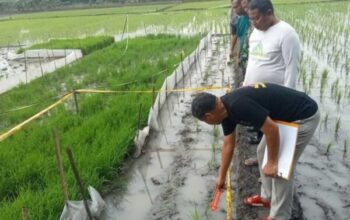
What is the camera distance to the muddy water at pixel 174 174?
326 centimetres

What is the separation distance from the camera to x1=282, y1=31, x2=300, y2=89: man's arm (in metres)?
2.61

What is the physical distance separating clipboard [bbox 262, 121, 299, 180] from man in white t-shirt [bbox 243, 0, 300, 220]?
196 millimetres

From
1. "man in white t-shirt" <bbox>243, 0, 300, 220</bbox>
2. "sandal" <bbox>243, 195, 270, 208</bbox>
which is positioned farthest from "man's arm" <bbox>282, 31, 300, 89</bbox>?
"sandal" <bbox>243, 195, 270, 208</bbox>

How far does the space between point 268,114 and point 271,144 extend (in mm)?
193

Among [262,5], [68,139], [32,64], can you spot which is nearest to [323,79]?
[262,5]

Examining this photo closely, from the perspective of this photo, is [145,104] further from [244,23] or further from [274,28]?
[274,28]

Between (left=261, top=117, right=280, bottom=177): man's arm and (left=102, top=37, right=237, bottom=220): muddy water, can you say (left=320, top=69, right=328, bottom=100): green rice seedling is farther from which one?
(left=261, top=117, right=280, bottom=177): man's arm

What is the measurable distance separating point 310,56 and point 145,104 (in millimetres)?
4562

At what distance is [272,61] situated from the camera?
2832 mm

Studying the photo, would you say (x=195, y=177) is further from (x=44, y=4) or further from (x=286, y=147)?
(x=44, y=4)

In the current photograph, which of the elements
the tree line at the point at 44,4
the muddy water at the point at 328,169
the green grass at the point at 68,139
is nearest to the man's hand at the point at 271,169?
the muddy water at the point at 328,169

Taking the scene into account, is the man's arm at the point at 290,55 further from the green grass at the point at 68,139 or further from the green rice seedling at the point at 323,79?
the green rice seedling at the point at 323,79

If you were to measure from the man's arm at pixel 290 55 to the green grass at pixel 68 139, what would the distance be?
190 centimetres

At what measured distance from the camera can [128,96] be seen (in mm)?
5625
